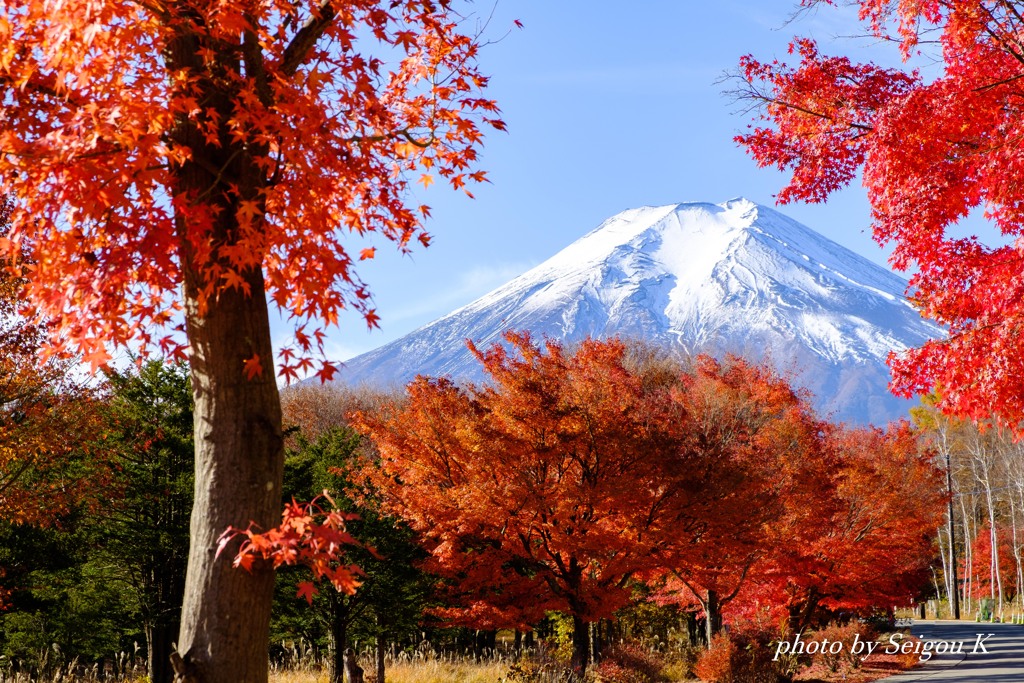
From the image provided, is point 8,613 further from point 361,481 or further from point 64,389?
point 361,481

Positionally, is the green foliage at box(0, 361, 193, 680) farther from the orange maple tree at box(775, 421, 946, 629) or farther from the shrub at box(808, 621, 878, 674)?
the shrub at box(808, 621, 878, 674)

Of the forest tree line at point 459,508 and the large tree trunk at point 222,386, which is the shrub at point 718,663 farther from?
the large tree trunk at point 222,386

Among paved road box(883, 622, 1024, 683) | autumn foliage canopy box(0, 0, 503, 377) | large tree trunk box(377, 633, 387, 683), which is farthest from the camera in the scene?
paved road box(883, 622, 1024, 683)

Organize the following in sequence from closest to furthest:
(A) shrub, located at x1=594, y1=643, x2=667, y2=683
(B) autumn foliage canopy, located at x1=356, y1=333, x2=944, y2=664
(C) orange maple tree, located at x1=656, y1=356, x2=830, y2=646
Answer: (B) autumn foliage canopy, located at x1=356, y1=333, x2=944, y2=664 → (C) orange maple tree, located at x1=656, y1=356, x2=830, y2=646 → (A) shrub, located at x1=594, y1=643, x2=667, y2=683

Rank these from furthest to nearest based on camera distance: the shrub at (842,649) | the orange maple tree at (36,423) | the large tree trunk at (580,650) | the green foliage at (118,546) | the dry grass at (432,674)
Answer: the shrub at (842,649) < the dry grass at (432,674) < the green foliage at (118,546) < the large tree trunk at (580,650) < the orange maple tree at (36,423)

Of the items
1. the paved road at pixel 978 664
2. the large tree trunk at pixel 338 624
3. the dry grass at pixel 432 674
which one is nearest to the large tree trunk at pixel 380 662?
the large tree trunk at pixel 338 624

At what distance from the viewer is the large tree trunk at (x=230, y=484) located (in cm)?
458

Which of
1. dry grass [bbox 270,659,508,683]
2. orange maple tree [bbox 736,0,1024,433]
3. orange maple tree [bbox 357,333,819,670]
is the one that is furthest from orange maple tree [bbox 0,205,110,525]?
orange maple tree [bbox 736,0,1024,433]

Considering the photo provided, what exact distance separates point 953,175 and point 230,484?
7.49 meters

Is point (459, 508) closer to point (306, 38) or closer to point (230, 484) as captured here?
point (230, 484)

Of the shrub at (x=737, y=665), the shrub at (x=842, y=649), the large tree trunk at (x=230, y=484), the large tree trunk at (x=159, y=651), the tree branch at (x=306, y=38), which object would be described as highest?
the tree branch at (x=306, y=38)

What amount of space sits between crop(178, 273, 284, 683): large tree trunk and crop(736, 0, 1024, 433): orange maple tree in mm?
6491

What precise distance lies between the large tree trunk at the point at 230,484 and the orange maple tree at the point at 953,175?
6.49 metres

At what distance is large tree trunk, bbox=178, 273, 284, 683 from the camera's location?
4.58 metres
